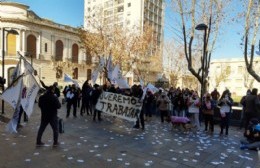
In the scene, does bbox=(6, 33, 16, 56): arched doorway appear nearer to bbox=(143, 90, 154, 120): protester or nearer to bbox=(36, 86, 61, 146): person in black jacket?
bbox=(143, 90, 154, 120): protester

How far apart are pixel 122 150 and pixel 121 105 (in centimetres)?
373

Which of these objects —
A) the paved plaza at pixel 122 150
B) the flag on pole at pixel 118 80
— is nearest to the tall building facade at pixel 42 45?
the flag on pole at pixel 118 80

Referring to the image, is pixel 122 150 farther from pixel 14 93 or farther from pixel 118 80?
pixel 118 80

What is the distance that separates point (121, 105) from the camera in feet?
38.2

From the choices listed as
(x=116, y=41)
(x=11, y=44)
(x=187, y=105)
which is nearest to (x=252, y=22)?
(x=187, y=105)

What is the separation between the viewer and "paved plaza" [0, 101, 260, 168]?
6.86 metres

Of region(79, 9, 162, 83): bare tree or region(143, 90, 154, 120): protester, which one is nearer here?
region(143, 90, 154, 120): protester

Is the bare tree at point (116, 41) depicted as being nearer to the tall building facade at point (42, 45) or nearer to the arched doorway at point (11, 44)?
the tall building facade at point (42, 45)

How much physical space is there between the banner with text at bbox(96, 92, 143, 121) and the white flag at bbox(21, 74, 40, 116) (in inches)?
148

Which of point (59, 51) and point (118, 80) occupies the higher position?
point (59, 51)

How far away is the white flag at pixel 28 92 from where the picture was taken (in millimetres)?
8688

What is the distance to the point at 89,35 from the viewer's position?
1185 inches

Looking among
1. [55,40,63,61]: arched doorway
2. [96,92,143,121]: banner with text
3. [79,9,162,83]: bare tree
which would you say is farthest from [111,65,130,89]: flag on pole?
[55,40,63,61]: arched doorway

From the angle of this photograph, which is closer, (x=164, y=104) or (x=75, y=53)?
(x=164, y=104)
